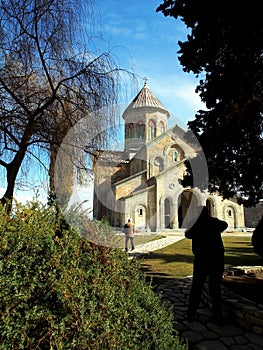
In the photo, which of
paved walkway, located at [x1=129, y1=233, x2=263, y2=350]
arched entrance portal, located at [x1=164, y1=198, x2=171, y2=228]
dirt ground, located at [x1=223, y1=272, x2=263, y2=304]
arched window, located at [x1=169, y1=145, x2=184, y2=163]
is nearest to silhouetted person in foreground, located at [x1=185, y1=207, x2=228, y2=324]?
paved walkway, located at [x1=129, y1=233, x2=263, y2=350]

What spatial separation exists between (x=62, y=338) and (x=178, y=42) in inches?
275

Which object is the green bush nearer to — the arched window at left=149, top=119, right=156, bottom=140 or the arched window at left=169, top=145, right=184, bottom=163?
the arched window at left=169, top=145, right=184, bottom=163

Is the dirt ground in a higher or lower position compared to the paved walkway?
higher

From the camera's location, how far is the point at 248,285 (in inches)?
233

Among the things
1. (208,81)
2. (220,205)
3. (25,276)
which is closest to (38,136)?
(25,276)

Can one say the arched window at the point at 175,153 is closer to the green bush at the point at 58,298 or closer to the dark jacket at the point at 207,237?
the dark jacket at the point at 207,237

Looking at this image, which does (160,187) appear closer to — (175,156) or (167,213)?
(167,213)

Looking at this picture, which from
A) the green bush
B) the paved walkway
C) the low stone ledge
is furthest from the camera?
the low stone ledge

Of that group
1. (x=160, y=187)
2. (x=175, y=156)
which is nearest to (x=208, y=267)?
(x=160, y=187)

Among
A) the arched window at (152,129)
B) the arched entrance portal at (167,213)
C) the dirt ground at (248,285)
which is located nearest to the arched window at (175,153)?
the arched window at (152,129)

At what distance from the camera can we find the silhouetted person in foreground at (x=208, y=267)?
4402 millimetres

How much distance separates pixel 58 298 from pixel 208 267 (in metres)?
3.28

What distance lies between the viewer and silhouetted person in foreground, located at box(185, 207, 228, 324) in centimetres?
440

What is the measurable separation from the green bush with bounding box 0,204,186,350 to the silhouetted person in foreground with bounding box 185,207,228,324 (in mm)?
2105
